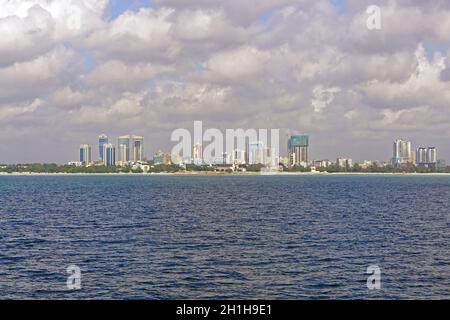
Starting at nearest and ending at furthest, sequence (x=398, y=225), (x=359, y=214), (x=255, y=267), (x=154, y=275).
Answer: (x=154, y=275)
(x=255, y=267)
(x=398, y=225)
(x=359, y=214)

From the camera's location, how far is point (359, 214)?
96.4 m

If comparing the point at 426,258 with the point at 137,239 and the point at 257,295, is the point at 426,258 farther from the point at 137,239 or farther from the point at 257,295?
the point at 137,239

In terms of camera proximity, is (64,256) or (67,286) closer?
(67,286)

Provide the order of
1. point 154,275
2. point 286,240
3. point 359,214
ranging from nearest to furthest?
point 154,275 → point 286,240 → point 359,214

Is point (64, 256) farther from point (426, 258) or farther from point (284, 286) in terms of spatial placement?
point (426, 258)

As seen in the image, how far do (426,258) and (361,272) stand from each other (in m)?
10.3

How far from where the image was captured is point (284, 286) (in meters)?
39.3

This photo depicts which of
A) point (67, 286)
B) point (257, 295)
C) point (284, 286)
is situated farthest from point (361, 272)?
point (67, 286)
